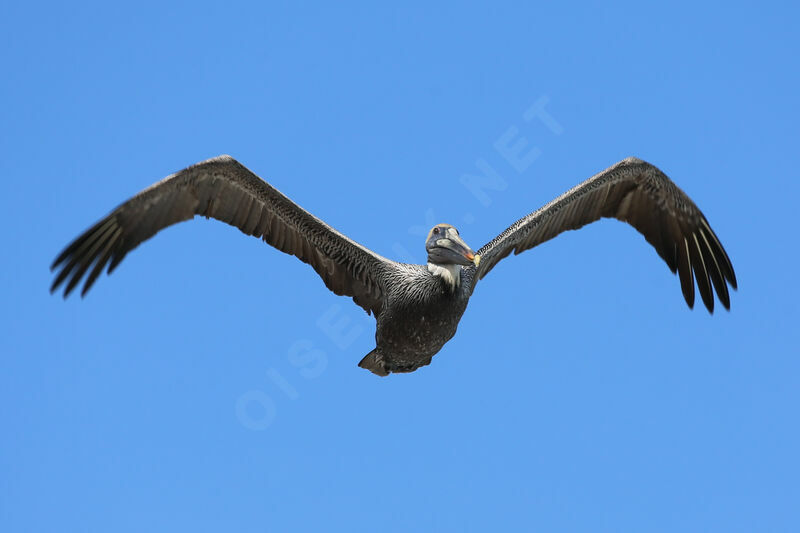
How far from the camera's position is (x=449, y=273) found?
427 inches

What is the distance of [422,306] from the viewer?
10.9 meters

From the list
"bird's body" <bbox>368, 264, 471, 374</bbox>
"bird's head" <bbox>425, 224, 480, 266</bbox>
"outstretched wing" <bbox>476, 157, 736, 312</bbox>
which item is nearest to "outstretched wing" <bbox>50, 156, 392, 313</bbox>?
"bird's body" <bbox>368, 264, 471, 374</bbox>

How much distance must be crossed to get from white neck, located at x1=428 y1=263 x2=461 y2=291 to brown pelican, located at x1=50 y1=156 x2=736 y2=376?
1 centimetres

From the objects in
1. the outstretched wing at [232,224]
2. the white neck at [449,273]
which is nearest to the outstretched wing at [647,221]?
the white neck at [449,273]

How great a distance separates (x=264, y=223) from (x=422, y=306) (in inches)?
86.2

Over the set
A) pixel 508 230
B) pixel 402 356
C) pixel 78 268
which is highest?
pixel 508 230

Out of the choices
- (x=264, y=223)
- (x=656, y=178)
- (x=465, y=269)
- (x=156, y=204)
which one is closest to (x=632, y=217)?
(x=656, y=178)

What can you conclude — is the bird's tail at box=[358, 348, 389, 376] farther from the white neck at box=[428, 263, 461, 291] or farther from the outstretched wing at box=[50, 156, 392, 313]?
the white neck at box=[428, 263, 461, 291]

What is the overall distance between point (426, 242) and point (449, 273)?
54 cm

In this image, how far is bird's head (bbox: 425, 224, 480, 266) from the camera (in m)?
10.6

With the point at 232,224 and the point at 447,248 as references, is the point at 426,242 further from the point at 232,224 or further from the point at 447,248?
the point at 232,224

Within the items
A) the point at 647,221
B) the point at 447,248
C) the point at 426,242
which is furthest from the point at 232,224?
the point at 647,221

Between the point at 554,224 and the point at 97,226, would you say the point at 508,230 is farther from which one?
the point at 97,226

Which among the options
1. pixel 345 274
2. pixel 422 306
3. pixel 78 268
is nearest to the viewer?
pixel 78 268
